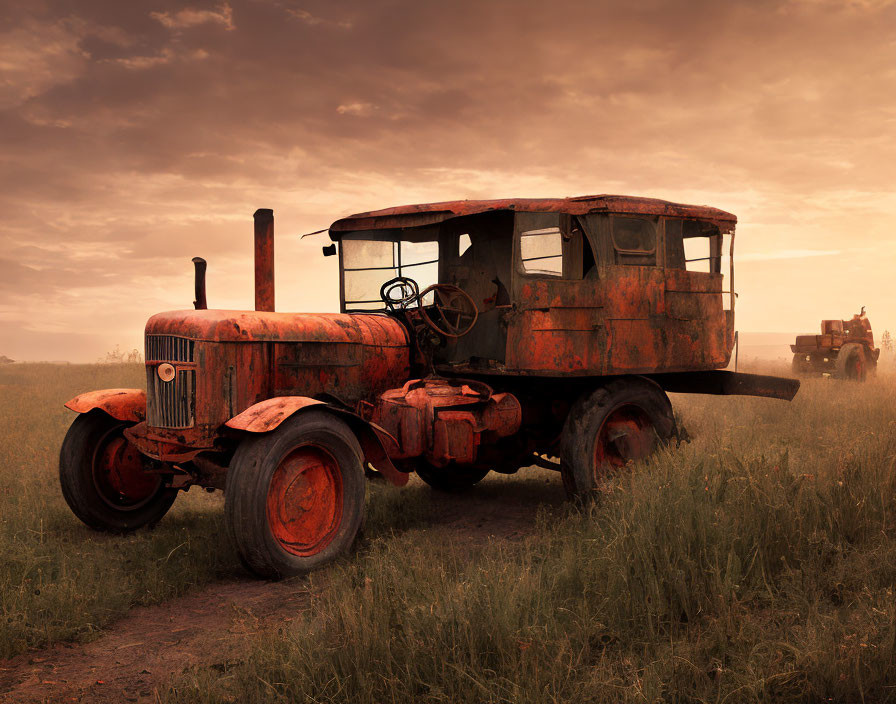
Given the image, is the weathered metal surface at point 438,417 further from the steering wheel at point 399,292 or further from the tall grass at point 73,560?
the tall grass at point 73,560

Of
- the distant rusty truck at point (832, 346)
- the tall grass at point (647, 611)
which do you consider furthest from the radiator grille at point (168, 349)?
the distant rusty truck at point (832, 346)

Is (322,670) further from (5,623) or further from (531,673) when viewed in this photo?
(5,623)

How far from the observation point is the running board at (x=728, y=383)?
24.4 ft

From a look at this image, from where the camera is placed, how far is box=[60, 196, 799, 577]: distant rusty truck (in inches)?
203

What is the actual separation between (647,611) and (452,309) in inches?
136

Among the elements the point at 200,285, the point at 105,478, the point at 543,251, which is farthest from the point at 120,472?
the point at 543,251

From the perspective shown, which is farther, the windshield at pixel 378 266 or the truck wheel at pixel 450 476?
the truck wheel at pixel 450 476

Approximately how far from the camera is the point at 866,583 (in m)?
3.78

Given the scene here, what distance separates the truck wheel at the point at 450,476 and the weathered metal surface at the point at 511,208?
8.47ft

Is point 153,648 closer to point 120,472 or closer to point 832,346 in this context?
point 120,472

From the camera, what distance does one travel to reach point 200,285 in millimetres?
6039

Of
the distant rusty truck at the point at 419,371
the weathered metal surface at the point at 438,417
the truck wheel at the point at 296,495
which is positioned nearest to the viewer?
the truck wheel at the point at 296,495

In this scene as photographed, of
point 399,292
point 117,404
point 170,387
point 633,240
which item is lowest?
point 117,404

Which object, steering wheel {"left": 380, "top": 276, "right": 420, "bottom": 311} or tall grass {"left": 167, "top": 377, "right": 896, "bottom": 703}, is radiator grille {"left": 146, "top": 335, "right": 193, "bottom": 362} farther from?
steering wheel {"left": 380, "top": 276, "right": 420, "bottom": 311}
